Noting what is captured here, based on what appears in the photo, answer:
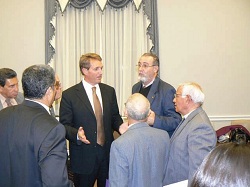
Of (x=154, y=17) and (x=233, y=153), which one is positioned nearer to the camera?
(x=233, y=153)

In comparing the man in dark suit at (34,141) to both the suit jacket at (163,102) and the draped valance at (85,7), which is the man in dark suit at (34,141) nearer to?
the suit jacket at (163,102)

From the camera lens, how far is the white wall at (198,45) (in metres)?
4.91

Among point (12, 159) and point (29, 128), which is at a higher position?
point (29, 128)

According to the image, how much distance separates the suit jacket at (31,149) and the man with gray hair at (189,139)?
86 centimetres

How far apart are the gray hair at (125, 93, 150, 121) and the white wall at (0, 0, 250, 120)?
3.05m

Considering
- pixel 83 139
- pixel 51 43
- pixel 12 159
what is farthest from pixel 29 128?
pixel 51 43

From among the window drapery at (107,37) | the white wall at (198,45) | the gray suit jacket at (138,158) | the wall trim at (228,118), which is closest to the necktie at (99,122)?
the gray suit jacket at (138,158)

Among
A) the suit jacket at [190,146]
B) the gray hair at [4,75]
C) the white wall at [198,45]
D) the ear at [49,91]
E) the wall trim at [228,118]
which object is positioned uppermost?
the white wall at [198,45]

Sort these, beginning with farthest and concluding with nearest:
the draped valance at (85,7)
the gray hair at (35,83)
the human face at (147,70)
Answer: the draped valance at (85,7), the human face at (147,70), the gray hair at (35,83)

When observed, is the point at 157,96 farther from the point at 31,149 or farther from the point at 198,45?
the point at 198,45

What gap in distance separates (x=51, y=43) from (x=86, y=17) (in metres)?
0.67

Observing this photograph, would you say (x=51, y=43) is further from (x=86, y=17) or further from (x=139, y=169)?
(x=139, y=169)

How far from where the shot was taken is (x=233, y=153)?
74 cm

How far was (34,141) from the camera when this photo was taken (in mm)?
1736
